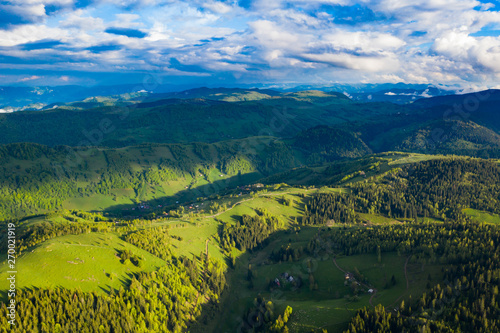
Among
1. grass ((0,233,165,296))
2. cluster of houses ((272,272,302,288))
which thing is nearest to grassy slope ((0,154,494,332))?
grass ((0,233,165,296))

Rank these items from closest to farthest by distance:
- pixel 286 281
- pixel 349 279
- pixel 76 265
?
pixel 76 265 < pixel 349 279 < pixel 286 281

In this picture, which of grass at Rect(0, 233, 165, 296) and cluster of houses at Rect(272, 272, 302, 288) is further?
cluster of houses at Rect(272, 272, 302, 288)

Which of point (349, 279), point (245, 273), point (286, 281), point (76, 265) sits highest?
point (76, 265)

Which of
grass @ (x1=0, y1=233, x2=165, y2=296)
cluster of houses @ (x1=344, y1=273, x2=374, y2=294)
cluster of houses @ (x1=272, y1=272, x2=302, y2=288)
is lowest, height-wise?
cluster of houses @ (x1=272, y1=272, x2=302, y2=288)

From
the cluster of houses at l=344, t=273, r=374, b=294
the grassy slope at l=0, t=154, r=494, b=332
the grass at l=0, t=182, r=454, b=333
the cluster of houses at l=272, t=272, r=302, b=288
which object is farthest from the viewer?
the cluster of houses at l=272, t=272, r=302, b=288

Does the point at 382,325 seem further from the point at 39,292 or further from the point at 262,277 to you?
the point at 39,292

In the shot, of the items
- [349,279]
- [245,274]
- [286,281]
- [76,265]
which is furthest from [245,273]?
[76,265]

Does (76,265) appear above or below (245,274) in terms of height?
above

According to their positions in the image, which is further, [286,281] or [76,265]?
[286,281]

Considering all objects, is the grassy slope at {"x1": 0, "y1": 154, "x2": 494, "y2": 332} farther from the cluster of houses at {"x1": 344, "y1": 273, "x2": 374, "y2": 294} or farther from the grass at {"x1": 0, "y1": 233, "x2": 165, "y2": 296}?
the cluster of houses at {"x1": 344, "y1": 273, "x2": 374, "y2": 294}

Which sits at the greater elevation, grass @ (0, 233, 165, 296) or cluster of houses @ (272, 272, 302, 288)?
grass @ (0, 233, 165, 296)

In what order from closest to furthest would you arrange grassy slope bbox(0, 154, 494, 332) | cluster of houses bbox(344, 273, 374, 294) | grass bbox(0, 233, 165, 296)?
1. grass bbox(0, 233, 165, 296)
2. grassy slope bbox(0, 154, 494, 332)
3. cluster of houses bbox(344, 273, 374, 294)

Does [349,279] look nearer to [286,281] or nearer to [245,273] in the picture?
[286,281]
